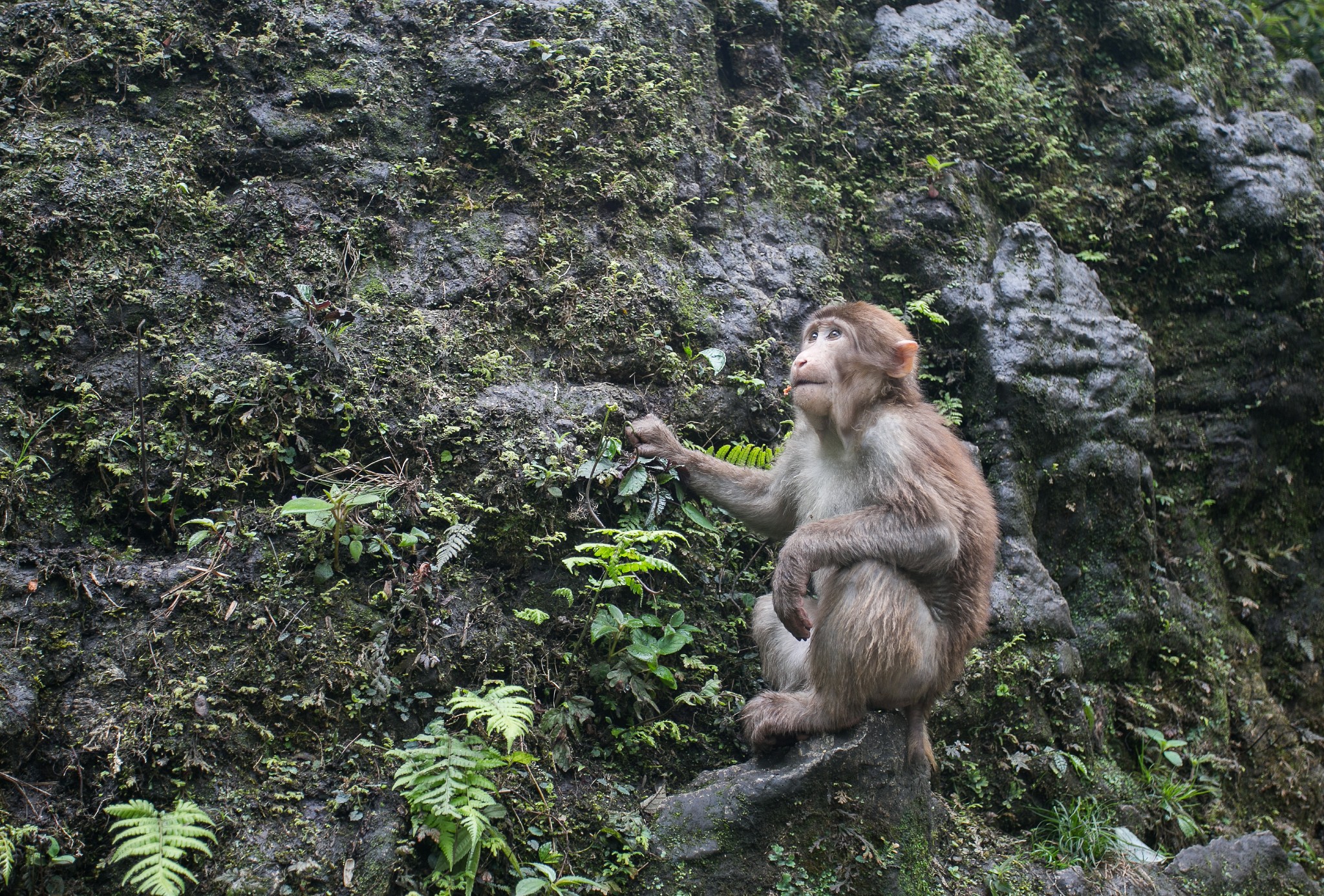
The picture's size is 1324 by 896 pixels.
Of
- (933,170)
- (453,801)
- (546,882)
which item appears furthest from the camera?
(933,170)

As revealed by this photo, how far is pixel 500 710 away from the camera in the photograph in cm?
379

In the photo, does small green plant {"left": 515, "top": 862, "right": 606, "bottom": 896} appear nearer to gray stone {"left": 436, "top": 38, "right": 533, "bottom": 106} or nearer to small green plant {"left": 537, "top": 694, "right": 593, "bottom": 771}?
small green plant {"left": 537, "top": 694, "right": 593, "bottom": 771}

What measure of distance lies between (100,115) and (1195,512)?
8.38m

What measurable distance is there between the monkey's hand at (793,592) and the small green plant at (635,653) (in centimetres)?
69

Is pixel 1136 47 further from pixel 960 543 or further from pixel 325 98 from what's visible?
pixel 325 98

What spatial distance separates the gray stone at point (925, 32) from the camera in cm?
761

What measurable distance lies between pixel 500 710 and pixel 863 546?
1926 millimetres

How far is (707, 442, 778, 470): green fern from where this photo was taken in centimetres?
556

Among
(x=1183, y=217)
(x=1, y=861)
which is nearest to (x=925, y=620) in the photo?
(x=1, y=861)

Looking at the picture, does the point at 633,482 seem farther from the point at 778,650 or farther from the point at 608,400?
the point at 778,650

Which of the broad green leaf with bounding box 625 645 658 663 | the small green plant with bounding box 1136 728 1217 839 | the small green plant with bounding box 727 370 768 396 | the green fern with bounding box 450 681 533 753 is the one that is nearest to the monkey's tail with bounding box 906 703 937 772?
the broad green leaf with bounding box 625 645 658 663

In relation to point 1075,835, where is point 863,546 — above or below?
above

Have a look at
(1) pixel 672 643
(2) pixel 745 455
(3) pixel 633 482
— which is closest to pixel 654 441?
(3) pixel 633 482

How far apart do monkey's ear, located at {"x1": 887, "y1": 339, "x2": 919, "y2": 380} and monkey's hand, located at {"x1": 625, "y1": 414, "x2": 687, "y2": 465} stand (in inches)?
52.0
